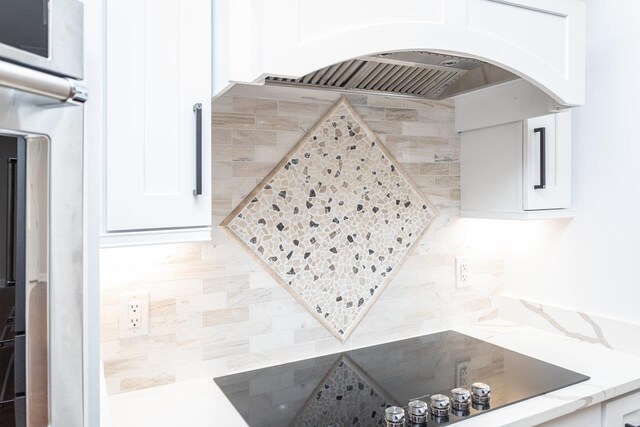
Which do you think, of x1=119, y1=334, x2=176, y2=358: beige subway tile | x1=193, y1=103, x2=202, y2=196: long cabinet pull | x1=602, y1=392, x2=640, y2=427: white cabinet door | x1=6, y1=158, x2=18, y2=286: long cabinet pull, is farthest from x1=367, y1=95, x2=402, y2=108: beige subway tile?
x1=6, y1=158, x2=18, y2=286: long cabinet pull

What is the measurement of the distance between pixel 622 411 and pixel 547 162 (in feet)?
2.78

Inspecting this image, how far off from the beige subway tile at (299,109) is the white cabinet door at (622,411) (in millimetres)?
1275

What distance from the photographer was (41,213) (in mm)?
607

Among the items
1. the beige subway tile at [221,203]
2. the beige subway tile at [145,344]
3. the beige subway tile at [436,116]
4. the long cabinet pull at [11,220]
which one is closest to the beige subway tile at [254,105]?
the beige subway tile at [221,203]

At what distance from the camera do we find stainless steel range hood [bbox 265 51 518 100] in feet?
4.82

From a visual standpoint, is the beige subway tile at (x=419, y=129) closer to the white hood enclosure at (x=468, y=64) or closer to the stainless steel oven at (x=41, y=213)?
the white hood enclosure at (x=468, y=64)

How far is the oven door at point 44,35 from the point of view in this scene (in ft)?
1.82

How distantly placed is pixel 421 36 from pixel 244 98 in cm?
58

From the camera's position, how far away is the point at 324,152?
1624mm

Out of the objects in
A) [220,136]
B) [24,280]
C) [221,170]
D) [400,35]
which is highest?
[400,35]

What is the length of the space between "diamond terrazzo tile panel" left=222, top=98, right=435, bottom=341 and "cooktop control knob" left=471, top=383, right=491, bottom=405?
0.52m

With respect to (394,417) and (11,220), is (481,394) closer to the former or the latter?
(394,417)

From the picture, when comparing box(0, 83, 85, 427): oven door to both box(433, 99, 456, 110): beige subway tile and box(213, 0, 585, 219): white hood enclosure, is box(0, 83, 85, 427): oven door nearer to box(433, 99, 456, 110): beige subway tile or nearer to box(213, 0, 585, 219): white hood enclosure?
box(213, 0, 585, 219): white hood enclosure

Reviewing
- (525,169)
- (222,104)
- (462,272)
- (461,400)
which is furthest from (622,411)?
(222,104)
